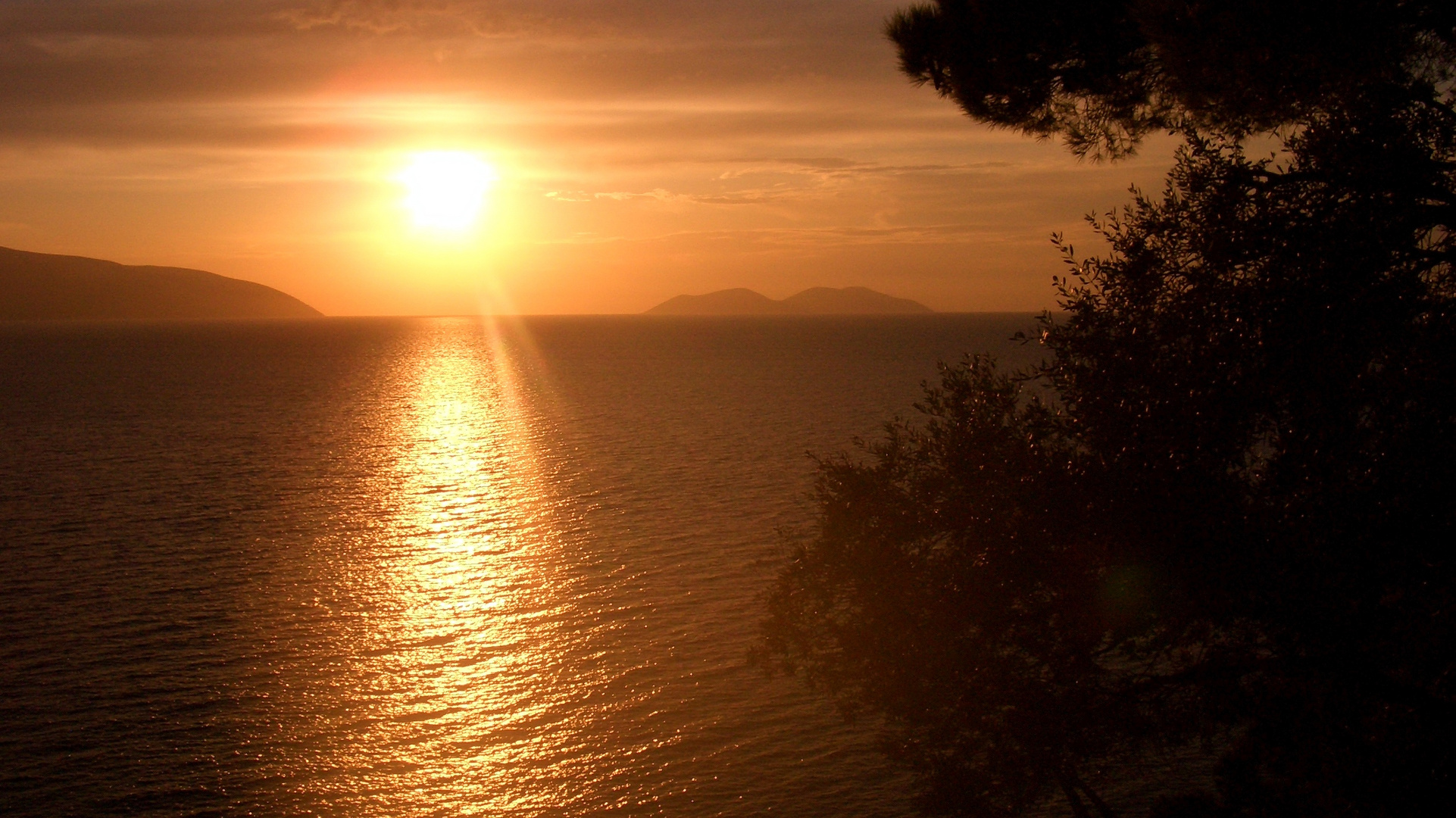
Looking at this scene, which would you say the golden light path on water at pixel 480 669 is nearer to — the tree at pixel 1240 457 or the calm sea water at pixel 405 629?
the calm sea water at pixel 405 629

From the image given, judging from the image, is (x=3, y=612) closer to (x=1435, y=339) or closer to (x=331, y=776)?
(x=331, y=776)

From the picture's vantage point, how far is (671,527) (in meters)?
43.0

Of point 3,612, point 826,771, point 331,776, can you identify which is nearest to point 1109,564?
point 826,771

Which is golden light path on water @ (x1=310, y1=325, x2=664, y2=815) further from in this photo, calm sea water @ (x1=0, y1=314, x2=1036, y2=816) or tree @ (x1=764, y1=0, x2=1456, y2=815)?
tree @ (x1=764, y1=0, x2=1456, y2=815)

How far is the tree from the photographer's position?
898 centimetres

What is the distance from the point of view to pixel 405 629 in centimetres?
3216

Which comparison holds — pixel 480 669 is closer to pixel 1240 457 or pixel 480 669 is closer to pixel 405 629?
pixel 405 629

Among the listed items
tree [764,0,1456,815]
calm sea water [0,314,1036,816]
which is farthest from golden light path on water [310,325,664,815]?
tree [764,0,1456,815]

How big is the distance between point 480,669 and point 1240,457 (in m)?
23.8

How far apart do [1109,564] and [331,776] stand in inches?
755

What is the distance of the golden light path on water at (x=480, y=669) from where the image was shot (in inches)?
901

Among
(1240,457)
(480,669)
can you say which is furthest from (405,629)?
(1240,457)

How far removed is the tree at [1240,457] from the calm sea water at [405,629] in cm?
963

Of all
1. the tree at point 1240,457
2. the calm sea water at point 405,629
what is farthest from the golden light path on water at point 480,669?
the tree at point 1240,457
